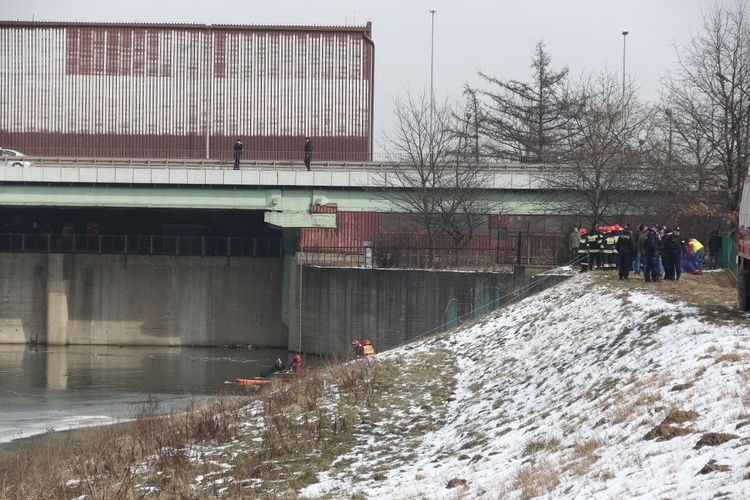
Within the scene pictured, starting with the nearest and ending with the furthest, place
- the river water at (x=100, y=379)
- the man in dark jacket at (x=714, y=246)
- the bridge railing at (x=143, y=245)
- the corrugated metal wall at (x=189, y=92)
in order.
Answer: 1. the river water at (x=100, y=379)
2. the man in dark jacket at (x=714, y=246)
3. the bridge railing at (x=143, y=245)
4. the corrugated metal wall at (x=189, y=92)

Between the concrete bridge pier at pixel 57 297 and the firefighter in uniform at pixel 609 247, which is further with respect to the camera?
the concrete bridge pier at pixel 57 297

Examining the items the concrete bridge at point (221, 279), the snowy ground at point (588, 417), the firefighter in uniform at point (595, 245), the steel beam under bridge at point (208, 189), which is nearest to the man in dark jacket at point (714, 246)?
the firefighter in uniform at point (595, 245)

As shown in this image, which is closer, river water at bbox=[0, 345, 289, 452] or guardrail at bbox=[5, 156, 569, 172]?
river water at bbox=[0, 345, 289, 452]

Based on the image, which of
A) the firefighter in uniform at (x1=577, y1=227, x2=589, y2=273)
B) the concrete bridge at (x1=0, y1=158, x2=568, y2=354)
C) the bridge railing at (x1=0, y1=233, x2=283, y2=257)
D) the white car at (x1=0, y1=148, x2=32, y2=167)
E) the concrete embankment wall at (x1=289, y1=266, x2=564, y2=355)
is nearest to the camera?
the firefighter in uniform at (x1=577, y1=227, x2=589, y2=273)

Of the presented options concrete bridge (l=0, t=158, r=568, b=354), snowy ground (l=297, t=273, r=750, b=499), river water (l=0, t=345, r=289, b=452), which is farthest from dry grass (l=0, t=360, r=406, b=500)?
concrete bridge (l=0, t=158, r=568, b=354)

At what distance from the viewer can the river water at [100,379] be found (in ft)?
→ 105

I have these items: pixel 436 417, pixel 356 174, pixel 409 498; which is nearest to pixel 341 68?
pixel 356 174

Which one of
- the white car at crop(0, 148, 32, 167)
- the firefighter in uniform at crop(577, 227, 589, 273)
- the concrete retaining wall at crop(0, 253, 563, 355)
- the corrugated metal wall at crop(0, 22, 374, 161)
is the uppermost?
the corrugated metal wall at crop(0, 22, 374, 161)

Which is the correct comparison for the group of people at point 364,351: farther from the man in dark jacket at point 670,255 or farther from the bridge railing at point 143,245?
the bridge railing at point 143,245

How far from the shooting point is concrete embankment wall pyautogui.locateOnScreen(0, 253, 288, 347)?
56375 millimetres

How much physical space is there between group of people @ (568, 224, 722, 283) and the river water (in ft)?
38.5

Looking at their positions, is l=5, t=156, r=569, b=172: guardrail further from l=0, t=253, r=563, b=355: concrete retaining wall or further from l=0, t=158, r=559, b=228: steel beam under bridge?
l=0, t=253, r=563, b=355: concrete retaining wall

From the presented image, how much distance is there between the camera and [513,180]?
48.1 metres

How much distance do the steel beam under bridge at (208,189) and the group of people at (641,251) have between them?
14.9 meters
